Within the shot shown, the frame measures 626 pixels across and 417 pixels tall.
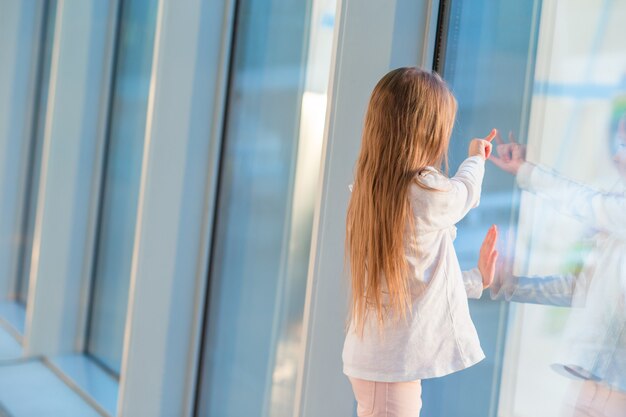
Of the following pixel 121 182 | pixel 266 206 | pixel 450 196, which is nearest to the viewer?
pixel 450 196

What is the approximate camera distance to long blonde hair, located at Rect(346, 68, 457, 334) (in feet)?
4.79

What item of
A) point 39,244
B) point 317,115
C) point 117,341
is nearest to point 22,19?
point 39,244

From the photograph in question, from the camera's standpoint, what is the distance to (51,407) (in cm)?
323

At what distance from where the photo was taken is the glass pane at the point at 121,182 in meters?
3.69

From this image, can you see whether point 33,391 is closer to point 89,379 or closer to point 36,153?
point 89,379

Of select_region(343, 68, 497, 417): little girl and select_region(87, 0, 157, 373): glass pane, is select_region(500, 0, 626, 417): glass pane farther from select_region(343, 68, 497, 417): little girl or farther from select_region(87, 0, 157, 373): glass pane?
select_region(87, 0, 157, 373): glass pane

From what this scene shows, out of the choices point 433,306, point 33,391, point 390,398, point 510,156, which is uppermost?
point 510,156

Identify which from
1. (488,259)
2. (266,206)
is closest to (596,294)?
(488,259)

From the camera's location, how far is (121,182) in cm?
384

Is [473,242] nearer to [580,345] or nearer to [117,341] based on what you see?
[580,345]

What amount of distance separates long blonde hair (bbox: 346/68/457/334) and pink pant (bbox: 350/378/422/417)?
0.15 meters

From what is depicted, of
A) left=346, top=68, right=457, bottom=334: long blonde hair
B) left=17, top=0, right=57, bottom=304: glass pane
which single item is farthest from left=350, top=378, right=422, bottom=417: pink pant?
left=17, top=0, right=57, bottom=304: glass pane

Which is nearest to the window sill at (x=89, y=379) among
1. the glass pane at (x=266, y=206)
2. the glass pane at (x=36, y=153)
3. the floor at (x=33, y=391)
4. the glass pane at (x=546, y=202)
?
the floor at (x=33, y=391)

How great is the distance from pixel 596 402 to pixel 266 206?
155 cm
